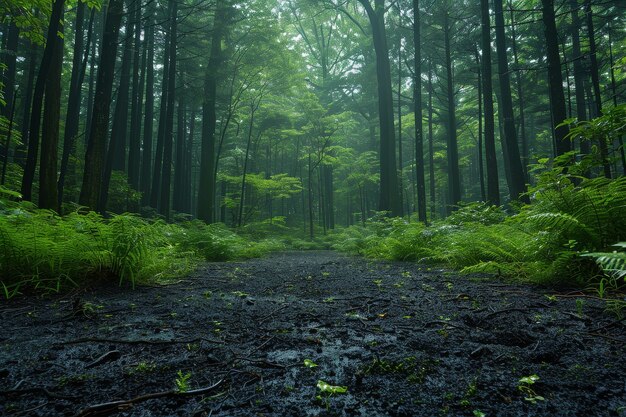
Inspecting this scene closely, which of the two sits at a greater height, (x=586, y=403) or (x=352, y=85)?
(x=352, y=85)

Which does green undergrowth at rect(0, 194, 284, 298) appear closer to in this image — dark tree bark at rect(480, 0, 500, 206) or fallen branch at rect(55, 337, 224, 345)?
fallen branch at rect(55, 337, 224, 345)

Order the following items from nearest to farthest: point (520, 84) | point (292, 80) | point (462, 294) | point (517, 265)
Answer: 1. point (462, 294)
2. point (517, 265)
3. point (292, 80)
4. point (520, 84)

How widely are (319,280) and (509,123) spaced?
8.04 meters

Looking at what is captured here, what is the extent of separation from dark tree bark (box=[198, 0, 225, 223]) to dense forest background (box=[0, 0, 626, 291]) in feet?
0.20

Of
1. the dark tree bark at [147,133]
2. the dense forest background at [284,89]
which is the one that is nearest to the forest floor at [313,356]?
the dense forest background at [284,89]

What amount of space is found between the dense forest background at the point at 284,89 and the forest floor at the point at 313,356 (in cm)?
158

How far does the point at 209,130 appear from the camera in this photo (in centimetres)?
1308

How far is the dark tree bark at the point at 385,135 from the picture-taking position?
11.8m

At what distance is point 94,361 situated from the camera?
148 cm

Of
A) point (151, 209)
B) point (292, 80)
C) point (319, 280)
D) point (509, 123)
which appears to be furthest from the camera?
point (292, 80)

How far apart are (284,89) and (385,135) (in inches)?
276

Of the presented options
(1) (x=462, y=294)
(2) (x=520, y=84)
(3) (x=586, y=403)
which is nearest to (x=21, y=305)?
(3) (x=586, y=403)

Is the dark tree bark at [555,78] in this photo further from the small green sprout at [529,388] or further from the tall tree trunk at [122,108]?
the tall tree trunk at [122,108]

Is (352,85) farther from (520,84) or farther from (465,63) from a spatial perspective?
(520,84)
